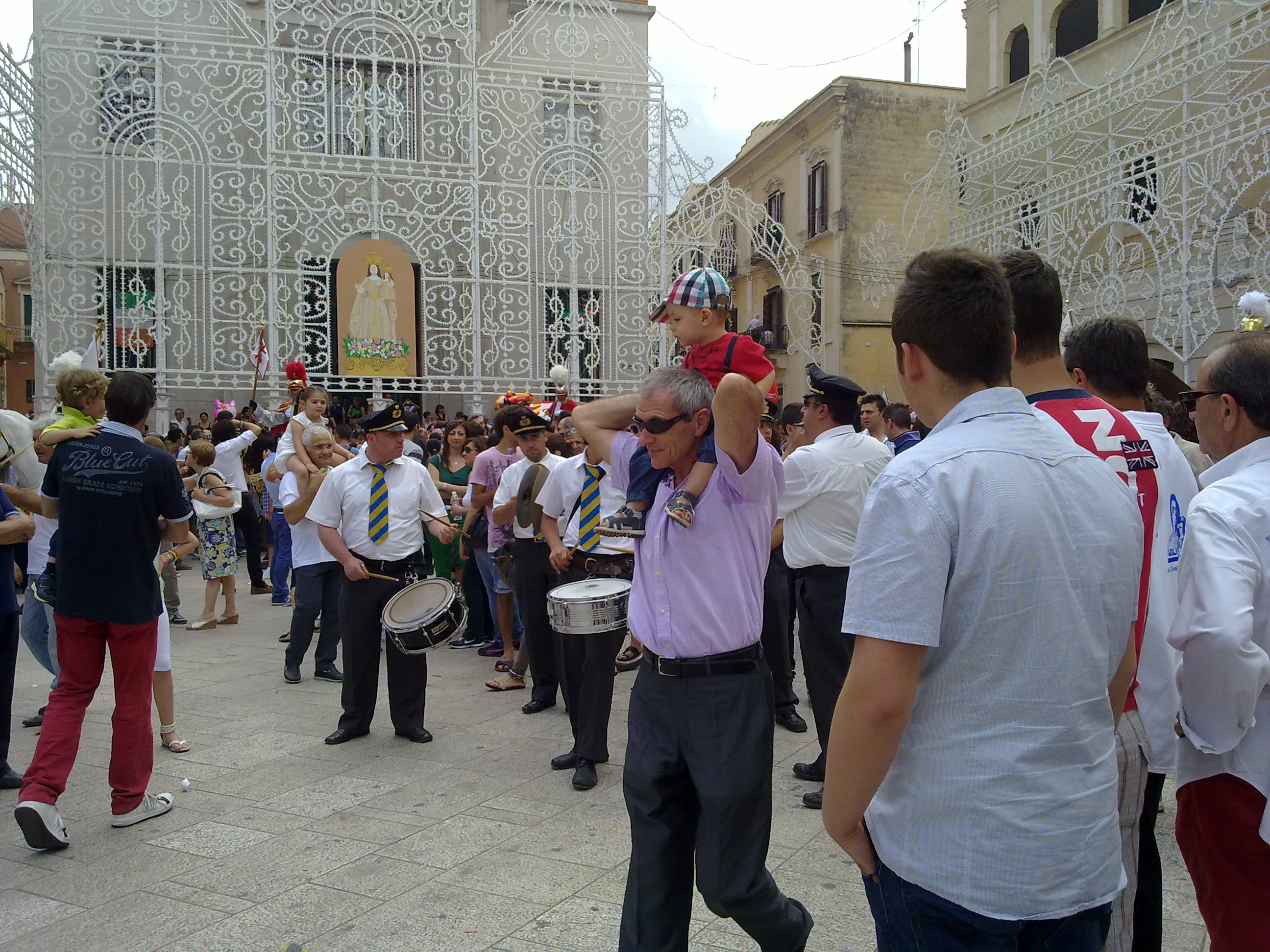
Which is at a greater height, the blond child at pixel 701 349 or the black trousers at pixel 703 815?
the blond child at pixel 701 349

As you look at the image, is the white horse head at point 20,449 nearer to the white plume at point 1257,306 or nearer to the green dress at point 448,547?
the green dress at point 448,547

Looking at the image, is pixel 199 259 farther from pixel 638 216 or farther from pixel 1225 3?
pixel 1225 3

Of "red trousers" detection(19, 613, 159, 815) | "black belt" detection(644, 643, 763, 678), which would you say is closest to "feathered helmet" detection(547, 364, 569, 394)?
"red trousers" detection(19, 613, 159, 815)

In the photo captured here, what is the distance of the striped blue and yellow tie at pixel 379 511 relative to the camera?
618 centimetres

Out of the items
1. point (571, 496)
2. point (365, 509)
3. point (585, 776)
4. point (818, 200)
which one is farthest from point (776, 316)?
point (585, 776)

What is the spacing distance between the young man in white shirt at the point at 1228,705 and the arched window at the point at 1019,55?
72.4ft

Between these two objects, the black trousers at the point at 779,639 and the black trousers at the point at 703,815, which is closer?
the black trousers at the point at 703,815

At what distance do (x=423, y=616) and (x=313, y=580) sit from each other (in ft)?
7.82

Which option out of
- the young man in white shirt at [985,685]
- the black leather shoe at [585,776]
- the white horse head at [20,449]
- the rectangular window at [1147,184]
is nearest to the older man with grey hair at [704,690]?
the young man in white shirt at [985,685]

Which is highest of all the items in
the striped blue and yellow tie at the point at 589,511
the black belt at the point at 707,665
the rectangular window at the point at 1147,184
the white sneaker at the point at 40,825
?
the rectangular window at the point at 1147,184

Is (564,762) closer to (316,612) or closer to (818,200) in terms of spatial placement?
(316,612)

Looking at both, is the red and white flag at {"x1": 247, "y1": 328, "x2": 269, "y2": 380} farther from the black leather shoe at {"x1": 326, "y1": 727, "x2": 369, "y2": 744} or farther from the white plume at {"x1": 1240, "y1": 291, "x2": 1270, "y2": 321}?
the white plume at {"x1": 1240, "y1": 291, "x2": 1270, "y2": 321}

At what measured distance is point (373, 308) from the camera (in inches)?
647

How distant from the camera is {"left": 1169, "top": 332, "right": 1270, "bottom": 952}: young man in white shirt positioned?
7.47ft
